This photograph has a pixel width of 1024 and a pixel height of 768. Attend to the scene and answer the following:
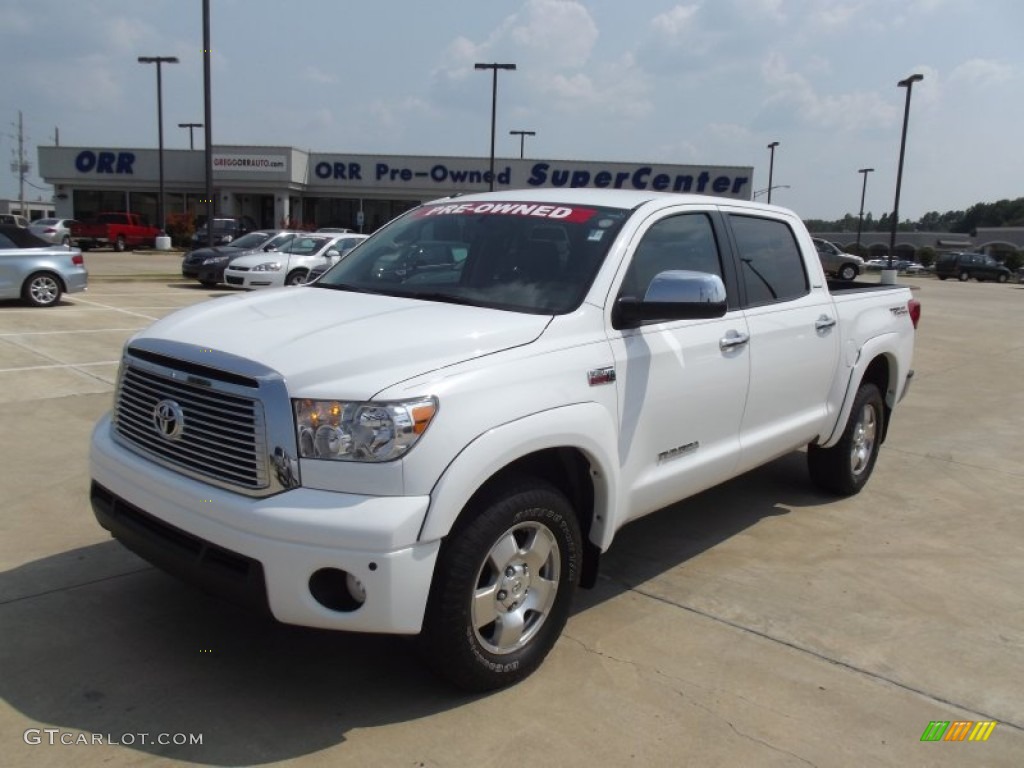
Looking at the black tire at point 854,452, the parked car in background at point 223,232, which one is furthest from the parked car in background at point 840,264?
the black tire at point 854,452

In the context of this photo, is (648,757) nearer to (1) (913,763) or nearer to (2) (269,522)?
(1) (913,763)

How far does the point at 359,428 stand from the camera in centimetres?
274

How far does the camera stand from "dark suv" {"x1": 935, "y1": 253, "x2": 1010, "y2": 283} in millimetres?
47406

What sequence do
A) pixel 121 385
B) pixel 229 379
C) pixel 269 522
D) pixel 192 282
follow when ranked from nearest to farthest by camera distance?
pixel 269 522
pixel 229 379
pixel 121 385
pixel 192 282

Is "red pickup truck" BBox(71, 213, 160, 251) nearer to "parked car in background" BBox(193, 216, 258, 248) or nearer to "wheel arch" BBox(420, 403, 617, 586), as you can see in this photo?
"parked car in background" BBox(193, 216, 258, 248)

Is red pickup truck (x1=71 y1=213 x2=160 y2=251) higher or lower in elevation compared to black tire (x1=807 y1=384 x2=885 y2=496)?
higher

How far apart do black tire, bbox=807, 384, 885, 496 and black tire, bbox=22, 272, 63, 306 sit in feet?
42.6

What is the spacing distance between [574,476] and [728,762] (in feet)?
3.97

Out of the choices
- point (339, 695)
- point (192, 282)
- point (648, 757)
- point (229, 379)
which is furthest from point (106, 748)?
point (192, 282)

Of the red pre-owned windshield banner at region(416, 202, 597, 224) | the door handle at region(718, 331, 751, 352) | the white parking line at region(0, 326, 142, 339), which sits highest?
the red pre-owned windshield banner at region(416, 202, 597, 224)

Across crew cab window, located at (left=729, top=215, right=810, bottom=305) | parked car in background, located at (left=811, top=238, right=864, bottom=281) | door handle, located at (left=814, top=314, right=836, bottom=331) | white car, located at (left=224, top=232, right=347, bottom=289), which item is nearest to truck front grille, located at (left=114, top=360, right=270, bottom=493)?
crew cab window, located at (left=729, top=215, right=810, bottom=305)

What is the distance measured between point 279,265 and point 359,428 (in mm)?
16784

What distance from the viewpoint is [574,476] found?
3.51 meters

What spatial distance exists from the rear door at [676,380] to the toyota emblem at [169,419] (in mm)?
1714
